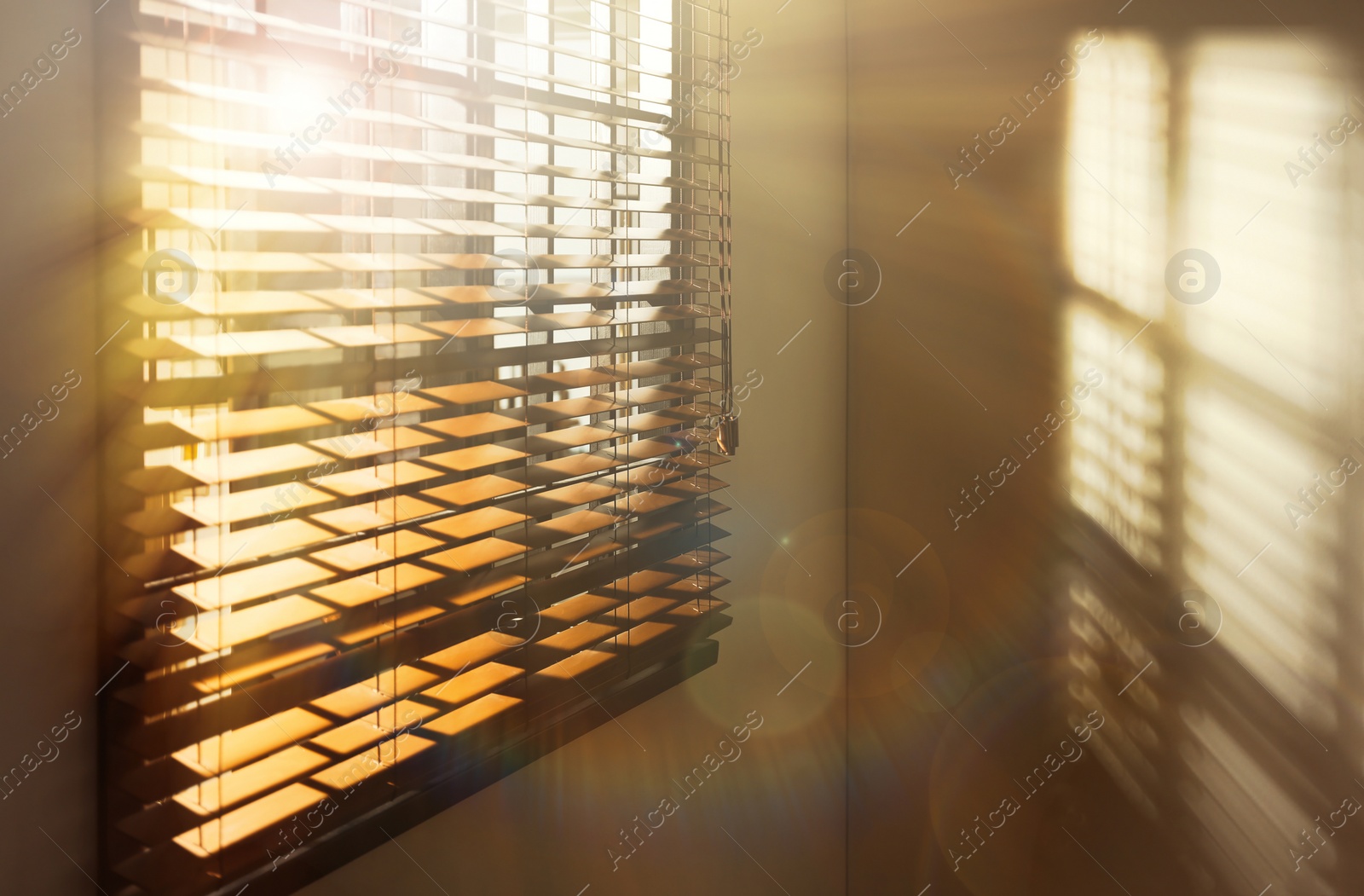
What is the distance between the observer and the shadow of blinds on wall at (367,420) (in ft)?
2.43

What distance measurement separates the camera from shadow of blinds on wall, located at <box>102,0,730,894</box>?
742 millimetres

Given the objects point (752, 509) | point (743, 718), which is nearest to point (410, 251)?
point (752, 509)

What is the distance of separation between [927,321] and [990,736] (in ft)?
2.82

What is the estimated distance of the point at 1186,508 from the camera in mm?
1518

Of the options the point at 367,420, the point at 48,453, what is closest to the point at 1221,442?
the point at 367,420

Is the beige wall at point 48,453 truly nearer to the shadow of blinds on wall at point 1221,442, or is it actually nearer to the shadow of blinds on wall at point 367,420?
the shadow of blinds on wall at point 367,420

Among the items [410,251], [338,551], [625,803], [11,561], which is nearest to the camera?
[11,561]

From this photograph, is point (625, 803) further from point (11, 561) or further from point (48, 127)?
point (48, 127)

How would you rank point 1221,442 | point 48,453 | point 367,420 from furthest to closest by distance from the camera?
point 1221,442 < point 367,420 < point 48,453

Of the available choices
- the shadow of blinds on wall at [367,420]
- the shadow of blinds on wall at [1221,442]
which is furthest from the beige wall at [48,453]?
the shadow of blinds on wall at [1221,442]

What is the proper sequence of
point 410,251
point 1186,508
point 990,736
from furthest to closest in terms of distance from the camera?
point 990,736
point 1186,508
point 410,251

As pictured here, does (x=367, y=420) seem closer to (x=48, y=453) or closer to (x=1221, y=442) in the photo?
(x=48, y=453)

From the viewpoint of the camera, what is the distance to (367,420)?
0.90m

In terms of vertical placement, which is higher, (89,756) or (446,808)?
(89,756)
